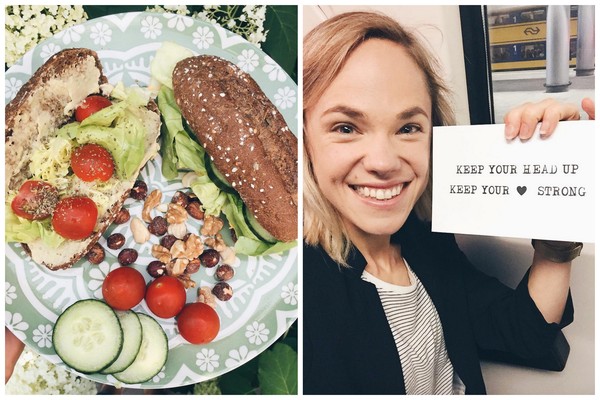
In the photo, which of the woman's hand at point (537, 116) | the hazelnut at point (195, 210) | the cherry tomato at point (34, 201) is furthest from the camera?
the hazelnut at point (195, 210)

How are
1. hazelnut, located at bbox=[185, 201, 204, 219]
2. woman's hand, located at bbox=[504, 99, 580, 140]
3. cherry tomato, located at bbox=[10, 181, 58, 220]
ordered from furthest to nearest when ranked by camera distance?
hazelnut, located at bbox=[185, 201, 204, 219] < cherry tomato, located at bbox=[10, 181, 58, 220] < woman's hand, located at bbox=[504, 99, 580, 140]

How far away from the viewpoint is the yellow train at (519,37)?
1.30 m

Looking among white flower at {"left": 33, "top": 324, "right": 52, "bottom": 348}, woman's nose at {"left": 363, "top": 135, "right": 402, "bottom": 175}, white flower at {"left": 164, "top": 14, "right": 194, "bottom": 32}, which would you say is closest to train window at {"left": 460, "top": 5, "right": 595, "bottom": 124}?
woman's nose at {"left": 363, "top": 135, "right": 402, "bottom": 175}

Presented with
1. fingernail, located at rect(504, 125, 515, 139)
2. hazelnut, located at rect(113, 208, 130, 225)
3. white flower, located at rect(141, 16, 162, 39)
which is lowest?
hazelnut, located at rect(113, 208, 130, 225)

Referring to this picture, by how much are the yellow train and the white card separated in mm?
193

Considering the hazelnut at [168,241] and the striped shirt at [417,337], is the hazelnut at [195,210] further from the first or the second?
the striped shirt at [417,337]

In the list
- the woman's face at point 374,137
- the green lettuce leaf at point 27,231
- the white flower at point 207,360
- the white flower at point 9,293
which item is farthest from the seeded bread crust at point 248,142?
the white flower at point 9,293

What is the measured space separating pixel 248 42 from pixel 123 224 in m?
0.71

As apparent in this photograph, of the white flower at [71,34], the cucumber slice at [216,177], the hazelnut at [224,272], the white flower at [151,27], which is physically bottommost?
the hazelnut at [224,272]

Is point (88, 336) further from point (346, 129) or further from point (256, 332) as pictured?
point (346, 129)

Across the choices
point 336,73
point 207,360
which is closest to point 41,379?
point 207,360

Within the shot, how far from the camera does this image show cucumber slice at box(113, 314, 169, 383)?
1395mm

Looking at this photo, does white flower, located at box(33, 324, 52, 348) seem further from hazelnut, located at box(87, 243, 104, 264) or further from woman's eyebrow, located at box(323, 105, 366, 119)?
woman's eyebrow, located at box(323, 105, 366, 119)

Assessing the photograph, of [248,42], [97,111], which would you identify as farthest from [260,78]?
[97,111]
